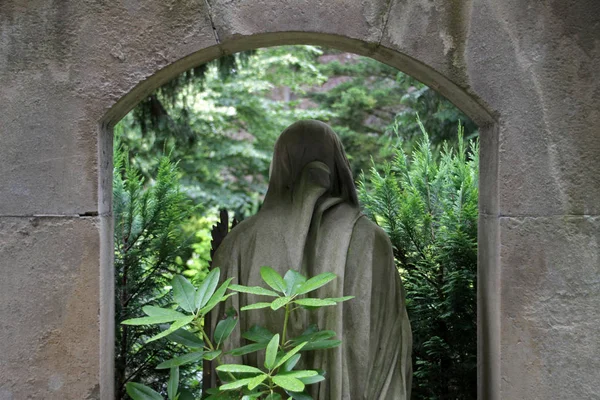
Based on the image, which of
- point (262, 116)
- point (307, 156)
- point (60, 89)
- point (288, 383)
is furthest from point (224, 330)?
point (262, 116)

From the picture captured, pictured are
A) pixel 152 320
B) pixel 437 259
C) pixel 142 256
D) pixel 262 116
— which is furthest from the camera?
pixel 262 116

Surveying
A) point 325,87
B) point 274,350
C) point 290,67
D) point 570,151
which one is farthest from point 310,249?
point 325,87

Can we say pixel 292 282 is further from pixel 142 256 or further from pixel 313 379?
pixel 142 256

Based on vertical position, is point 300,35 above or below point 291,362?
above

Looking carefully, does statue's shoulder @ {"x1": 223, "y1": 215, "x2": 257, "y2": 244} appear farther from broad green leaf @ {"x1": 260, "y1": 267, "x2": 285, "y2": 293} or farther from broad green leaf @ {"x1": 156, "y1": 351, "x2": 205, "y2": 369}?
broad green leaf @ {"x1": 156, "y1": 351, "x2": 205, "y2": 369}

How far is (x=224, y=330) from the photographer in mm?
2723

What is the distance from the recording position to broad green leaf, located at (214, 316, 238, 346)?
271 centimetres

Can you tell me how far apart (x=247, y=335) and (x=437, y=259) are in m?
1.66

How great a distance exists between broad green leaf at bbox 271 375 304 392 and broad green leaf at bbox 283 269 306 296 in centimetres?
30

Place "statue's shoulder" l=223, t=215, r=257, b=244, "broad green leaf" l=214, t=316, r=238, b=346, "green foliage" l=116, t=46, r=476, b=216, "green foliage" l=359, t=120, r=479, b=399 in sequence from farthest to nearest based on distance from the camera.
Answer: "green foliage" l=116, t=46, r=476, b=216, "green foliage" l=359, t=120, r=479, b=399, "statue's shoulder" l=223, t=215, r=257, b=244, "broad green leaf" l=214, t=316, r=238, b=346

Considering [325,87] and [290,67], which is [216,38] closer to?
[290,67]

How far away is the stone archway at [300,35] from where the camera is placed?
9.05 ft

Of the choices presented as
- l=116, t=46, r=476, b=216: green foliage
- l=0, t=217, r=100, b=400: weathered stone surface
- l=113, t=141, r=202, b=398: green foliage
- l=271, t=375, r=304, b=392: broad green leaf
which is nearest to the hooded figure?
l=271, t=375, r=304, b=392: broad green leaf

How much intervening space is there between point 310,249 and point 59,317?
1011 millimetres
